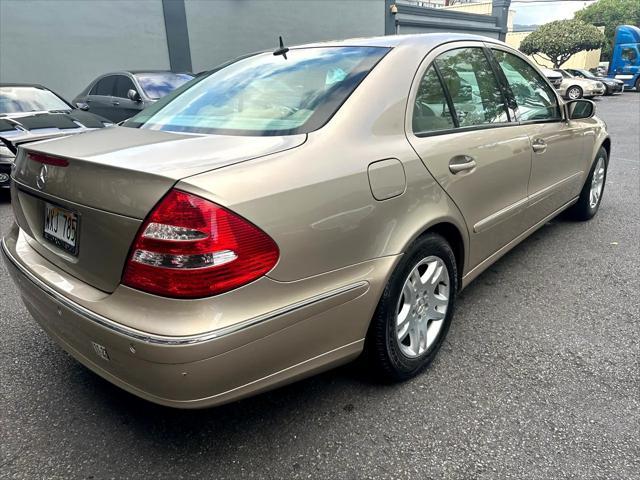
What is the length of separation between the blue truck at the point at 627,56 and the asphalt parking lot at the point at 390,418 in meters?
31.6

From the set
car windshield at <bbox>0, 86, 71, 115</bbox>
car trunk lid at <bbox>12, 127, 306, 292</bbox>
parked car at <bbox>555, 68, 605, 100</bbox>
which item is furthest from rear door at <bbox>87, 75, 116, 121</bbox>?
parked car at <bbox>555, 68, 605, 100</bbox>

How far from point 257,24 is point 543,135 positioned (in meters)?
13.9

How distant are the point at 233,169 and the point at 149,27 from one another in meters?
13.3

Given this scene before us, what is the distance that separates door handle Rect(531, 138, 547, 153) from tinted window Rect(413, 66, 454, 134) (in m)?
0.94

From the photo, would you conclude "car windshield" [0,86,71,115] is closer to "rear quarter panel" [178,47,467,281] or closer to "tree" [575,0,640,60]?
"rear quarter panel" [178,47,467,281]

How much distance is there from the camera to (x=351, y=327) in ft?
6.38

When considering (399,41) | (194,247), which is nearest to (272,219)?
(194,247)

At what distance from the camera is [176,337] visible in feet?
4.99

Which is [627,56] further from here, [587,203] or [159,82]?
[587,203]

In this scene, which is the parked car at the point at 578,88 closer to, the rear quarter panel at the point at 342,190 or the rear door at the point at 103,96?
the rear door at the point at 103,96

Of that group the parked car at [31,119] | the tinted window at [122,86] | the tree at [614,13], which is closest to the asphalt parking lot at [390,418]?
the parked car at [31,119]

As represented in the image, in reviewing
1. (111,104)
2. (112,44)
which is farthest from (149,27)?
(111,104)

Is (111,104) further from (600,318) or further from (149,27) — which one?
(600,318)

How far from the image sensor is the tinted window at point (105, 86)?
916cm
